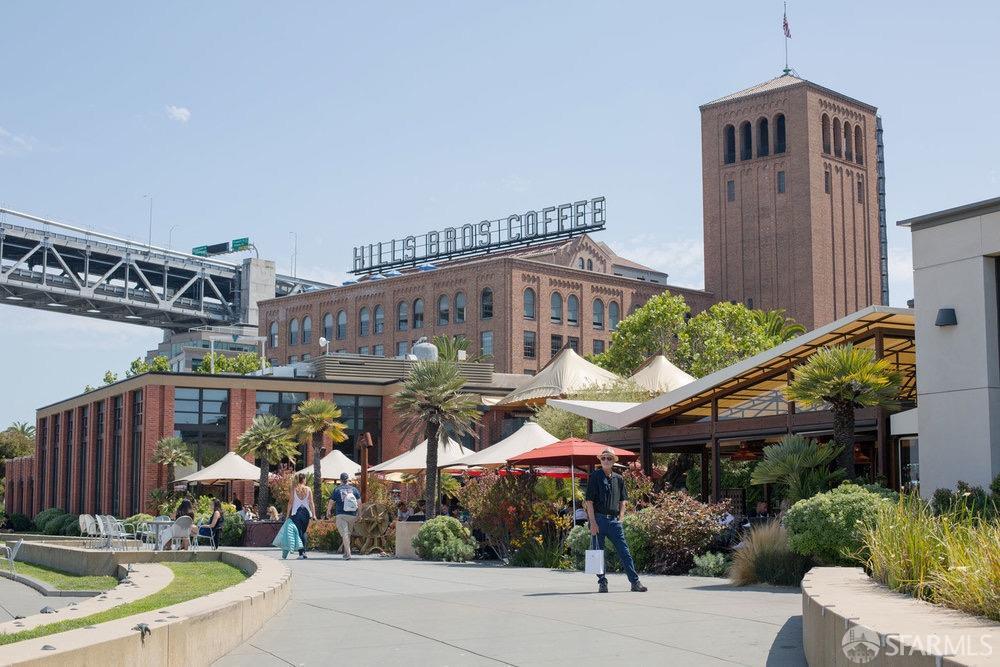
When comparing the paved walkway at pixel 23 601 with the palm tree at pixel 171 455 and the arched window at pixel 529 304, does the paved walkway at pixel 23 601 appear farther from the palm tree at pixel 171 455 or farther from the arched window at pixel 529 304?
the arched window at pixel 529 304

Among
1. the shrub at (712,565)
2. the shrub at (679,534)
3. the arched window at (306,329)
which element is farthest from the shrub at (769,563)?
the arched window at (306,329)

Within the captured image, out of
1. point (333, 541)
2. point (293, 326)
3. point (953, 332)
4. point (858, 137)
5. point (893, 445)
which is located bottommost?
point (333, 541)

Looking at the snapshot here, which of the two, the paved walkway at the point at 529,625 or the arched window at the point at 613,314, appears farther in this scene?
the arched window at the point at 613,314

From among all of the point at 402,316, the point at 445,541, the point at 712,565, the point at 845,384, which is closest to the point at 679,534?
the point at 712,565

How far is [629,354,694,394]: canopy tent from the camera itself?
46.7 meters

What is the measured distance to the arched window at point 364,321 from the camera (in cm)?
10250

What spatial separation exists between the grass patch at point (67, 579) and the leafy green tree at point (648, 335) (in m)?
49.3

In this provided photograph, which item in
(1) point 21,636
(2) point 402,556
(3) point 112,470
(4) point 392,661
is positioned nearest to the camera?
(1) point 21,636

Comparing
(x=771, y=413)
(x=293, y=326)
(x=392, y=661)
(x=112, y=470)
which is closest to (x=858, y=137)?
(x=293, y=326)

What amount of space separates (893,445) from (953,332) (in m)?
5.96

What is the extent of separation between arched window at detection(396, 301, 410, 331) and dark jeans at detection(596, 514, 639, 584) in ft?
280

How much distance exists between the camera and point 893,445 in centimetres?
2345

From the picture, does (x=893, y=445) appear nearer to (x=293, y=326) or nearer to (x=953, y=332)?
(x=953, y=332)

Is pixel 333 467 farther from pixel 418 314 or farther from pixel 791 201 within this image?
pixel 791 201
